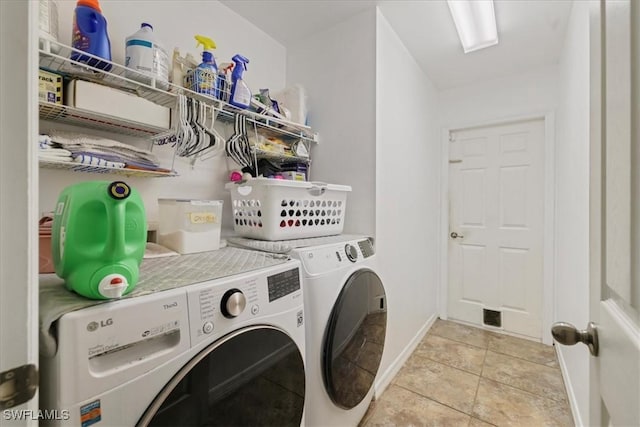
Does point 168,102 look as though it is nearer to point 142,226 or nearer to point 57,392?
point 142,226

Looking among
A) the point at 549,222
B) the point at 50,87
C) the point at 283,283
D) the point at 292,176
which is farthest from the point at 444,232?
the point at 50,87

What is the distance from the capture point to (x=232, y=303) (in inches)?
29.7

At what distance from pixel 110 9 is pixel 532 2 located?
91.6 inches

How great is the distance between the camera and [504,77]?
2646mm

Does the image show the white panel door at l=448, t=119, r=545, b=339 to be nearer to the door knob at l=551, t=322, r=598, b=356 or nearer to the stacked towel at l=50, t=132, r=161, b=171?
the door knob at l=551, t=322, r=598, b=356

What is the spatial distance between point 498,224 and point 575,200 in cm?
114

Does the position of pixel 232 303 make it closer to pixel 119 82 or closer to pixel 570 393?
pixel 119 82

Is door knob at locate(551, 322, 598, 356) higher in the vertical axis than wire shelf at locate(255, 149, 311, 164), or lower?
lower

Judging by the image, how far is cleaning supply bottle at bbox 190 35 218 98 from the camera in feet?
3.97

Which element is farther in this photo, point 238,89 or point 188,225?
point 238,89

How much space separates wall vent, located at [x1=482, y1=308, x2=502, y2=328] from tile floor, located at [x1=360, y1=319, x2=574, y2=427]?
8.4 inches

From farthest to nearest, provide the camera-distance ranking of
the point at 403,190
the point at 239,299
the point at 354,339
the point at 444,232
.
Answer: the point at 444,232
the point at 403,190
the point at 354,339
the point at 239,299

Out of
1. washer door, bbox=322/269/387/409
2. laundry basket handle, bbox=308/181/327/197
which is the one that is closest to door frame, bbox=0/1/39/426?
washer door, bbox=322/269/387/409

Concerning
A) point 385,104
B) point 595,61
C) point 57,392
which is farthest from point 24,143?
point 385,104
